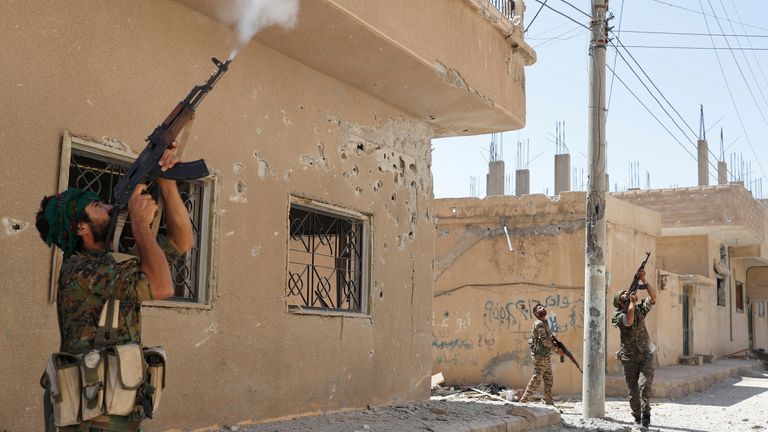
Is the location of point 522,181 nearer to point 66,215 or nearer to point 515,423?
point 515,423

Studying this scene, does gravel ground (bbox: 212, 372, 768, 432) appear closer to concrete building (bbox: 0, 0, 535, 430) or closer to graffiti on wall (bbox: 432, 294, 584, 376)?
concrete building (bbox: 0, 0, 535, 430)

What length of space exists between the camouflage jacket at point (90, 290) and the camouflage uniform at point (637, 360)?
7067 mm

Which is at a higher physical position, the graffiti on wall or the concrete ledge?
the graffiti on wall

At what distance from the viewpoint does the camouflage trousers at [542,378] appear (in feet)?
35.7

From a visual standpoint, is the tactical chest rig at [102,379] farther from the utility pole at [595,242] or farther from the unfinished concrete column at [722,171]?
the unfinished concrete column at [722,171]

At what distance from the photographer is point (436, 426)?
6.71m

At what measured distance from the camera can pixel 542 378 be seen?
11.0m

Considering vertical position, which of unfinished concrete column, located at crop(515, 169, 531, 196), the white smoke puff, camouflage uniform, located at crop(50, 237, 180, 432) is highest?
unfinished concrete column, located at crop(515, 169, 531, 196)

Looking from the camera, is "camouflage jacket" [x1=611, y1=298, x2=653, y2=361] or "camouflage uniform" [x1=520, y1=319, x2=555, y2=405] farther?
"camouflage uniform" [x1=520, y1=319, x2=555, y2=405]

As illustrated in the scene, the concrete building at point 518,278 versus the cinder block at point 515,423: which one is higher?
the concrete building at point 518,278

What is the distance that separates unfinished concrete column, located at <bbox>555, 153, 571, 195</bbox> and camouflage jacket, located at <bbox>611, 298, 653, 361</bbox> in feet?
83.3

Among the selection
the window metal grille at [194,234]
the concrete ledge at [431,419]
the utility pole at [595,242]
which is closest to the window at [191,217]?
the window metal grille at [194,234]

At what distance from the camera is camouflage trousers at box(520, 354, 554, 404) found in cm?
1088

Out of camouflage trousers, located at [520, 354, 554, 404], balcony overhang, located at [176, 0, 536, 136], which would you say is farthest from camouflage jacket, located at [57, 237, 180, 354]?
camouflage trousers, located at [520, 354, 554, 404]
